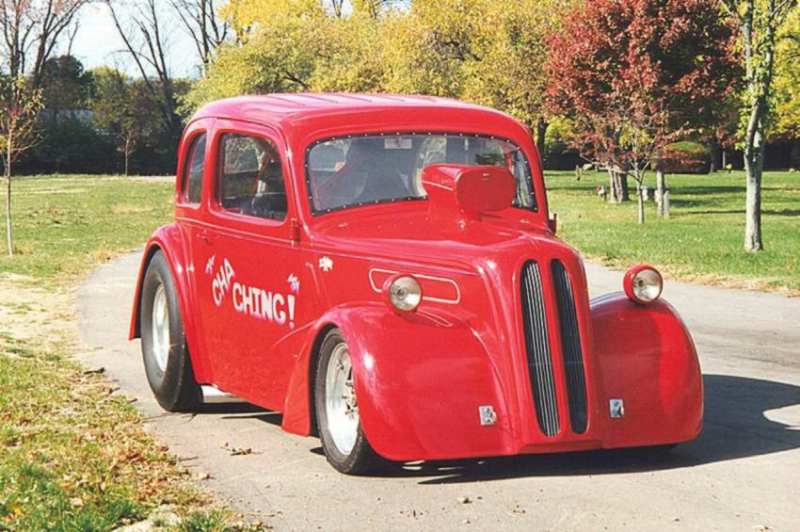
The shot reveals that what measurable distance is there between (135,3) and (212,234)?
87444 mm

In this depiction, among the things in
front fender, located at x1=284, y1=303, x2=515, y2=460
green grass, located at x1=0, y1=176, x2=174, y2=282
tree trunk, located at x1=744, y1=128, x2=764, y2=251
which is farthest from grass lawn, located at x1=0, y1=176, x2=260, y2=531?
tree trunk, located at x1=744, y1=128, x2=764, y2=251

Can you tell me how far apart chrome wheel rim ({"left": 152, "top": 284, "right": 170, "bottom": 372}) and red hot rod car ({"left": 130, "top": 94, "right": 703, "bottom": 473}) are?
2.4 inches

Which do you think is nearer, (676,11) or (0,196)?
(676,11)

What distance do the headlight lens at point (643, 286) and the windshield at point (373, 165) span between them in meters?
1.30

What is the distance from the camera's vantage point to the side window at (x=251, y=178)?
27.9ft

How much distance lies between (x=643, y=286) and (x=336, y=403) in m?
1.75

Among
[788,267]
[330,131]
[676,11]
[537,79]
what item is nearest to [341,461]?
[330,131]

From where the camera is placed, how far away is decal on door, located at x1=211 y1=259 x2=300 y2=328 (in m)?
8.13

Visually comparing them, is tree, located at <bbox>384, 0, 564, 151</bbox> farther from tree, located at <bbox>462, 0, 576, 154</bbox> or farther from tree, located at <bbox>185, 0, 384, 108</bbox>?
tree, located at <bbox>185, 0, 384, 108</bbox>

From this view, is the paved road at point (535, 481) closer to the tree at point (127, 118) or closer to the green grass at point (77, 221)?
the green grass at point (77, 221)

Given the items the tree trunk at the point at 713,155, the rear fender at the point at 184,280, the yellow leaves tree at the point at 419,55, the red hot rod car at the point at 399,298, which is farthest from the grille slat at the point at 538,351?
the tree trunk at the point at 713,155

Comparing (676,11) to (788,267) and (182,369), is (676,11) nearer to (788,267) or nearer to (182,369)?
(788,267)

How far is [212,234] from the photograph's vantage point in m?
9.10

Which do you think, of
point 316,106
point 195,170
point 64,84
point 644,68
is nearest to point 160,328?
point 195,170
